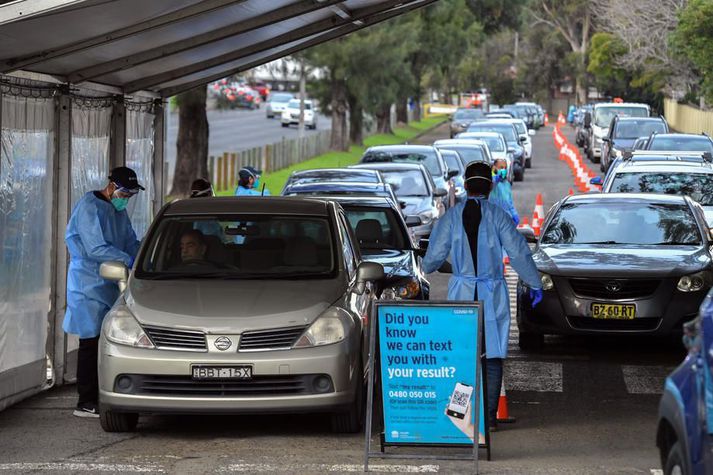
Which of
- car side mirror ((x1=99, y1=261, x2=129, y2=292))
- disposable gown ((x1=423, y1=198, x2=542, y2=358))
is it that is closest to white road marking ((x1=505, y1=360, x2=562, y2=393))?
disposable gown ((x1=423, y1=198, x2=542, y2=358))

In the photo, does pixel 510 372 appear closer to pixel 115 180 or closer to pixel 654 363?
pixel 654 363

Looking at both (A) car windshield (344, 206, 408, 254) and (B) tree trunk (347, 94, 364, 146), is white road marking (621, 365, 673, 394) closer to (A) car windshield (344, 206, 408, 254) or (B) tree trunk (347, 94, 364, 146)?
(A) car windshield (344, 206, 408, 254)

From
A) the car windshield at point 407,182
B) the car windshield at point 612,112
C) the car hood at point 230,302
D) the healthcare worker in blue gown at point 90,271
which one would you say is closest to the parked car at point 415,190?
the car windshield at point 407,182

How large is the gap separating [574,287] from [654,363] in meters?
1.03

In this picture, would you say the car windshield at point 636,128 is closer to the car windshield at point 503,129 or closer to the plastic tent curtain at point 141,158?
the car windshield at point 503,129

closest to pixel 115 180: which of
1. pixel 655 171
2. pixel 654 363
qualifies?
pixel 654 363

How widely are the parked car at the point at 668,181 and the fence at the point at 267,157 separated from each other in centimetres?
1812

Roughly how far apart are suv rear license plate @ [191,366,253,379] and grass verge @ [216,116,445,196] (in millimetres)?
23562

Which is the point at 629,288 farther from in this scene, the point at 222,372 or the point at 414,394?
the point at 222,372

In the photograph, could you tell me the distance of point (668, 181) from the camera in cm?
2058

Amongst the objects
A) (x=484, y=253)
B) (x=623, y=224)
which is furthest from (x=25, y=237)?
(x=623, y=224)

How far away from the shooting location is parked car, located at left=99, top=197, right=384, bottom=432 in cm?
981

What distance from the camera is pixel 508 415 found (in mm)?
11102

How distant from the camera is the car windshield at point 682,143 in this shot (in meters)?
32.7
